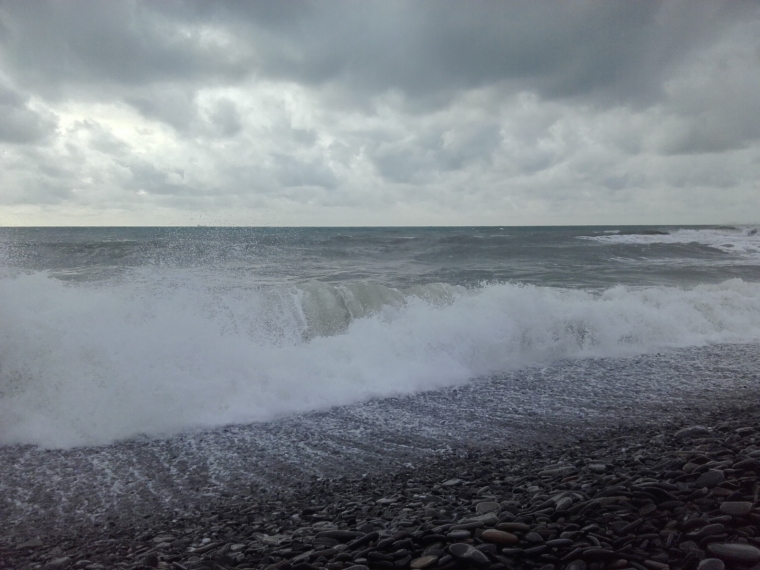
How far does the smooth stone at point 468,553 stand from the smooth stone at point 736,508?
1.55 m

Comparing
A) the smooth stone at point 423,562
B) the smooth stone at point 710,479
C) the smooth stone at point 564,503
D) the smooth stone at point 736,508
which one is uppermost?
the smooth stone at point 736,508

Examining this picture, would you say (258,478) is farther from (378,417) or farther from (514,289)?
(514,289)

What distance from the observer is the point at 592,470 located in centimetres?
421

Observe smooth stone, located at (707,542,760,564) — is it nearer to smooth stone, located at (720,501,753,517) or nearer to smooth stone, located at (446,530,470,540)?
smooth stone, located at (720,501,753,517)

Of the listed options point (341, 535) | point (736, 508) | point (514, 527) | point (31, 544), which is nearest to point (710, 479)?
point (736, 508)

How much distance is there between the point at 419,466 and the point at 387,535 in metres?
1.68

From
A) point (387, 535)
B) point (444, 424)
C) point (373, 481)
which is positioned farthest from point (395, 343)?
point (387, 535)

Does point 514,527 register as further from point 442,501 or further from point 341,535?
point 341,535

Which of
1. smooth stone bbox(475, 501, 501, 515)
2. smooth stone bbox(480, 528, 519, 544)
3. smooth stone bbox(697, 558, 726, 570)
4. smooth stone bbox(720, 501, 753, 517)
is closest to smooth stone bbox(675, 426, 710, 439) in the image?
smooth stone bbox(720, 501, 753, 517)

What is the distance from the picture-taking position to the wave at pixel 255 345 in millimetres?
6469

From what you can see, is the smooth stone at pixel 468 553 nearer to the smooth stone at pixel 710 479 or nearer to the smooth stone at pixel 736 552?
the smooth stone at pixel 736 552

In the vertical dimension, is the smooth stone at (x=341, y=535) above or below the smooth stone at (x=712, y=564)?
below

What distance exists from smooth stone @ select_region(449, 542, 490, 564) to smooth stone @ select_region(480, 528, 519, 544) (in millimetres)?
170

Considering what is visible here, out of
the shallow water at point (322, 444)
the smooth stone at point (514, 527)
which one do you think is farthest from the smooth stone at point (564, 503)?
the shallow water at point (322, 444)
